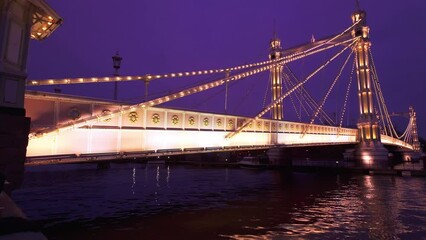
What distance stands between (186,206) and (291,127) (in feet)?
53.3

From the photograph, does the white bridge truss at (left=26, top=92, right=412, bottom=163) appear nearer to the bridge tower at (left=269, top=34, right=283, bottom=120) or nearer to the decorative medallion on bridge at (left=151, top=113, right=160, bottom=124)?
the decorative medallion on bridge at (left=151, top=113, right=160, bottom=124)

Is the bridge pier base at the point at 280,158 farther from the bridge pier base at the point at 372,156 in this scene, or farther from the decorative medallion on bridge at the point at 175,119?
the decorative medallion on bridge at the point at 175,119

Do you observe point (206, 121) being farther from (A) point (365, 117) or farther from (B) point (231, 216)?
(A) point (365, 117)

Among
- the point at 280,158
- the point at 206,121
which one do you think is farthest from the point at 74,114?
the point at 280,158

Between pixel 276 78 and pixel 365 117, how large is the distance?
15448 mm

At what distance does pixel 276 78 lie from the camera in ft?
180

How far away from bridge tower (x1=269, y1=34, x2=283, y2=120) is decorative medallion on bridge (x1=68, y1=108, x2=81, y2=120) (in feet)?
134

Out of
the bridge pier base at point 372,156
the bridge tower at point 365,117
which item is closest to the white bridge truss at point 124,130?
the bridge pier base at point 372,156

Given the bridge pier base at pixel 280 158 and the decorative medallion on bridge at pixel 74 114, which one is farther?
the bridge pier base at pixel 280 158

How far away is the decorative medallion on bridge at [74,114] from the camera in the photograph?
46.8ft

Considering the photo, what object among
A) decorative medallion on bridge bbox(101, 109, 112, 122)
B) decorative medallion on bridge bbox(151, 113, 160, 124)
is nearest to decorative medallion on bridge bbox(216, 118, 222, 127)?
decorative medallion on bridge bbox(151, 113, 160, 124)

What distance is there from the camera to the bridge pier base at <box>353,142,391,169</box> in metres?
49.0

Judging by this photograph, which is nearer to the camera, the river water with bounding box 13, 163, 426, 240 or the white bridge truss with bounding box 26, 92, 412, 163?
the river water with bounding box 13, 163, 426, 240

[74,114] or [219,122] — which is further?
[219,122]
